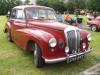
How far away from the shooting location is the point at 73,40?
166 inches

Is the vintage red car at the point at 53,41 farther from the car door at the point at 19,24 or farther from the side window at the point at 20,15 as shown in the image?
the side window at the point at 20,15

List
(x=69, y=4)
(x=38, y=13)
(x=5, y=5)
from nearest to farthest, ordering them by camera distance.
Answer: (x=38, y=13)
(x=5, y=5)
(x=69, y=4)

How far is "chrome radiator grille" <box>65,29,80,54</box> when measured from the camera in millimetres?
4156

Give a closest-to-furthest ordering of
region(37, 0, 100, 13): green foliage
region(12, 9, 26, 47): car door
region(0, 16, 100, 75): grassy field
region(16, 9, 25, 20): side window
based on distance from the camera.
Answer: region(0, 16, 100, 75): grassy field, region(12, 9, 26, 47): car door, region(16, 9, 25, 20): side window, region(37, 0, 100, 13): green foliage

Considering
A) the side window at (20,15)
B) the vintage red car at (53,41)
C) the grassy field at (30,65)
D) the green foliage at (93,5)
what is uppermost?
the green foliage at (93,5)

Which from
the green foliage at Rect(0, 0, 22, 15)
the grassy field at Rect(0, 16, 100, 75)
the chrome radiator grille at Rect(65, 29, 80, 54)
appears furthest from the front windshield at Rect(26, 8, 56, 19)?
the green foliage at Rect(0, 0, 22, 15)

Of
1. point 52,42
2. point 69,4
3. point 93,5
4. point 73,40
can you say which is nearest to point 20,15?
point 52,42

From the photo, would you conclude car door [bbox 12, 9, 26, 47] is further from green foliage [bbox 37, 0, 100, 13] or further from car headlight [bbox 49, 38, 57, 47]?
green foliage [bbox 37, 0, 100, 13]

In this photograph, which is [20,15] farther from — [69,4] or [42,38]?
[69,4]

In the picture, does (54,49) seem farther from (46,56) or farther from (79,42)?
(79,42)

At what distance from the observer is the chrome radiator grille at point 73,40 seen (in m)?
4.16

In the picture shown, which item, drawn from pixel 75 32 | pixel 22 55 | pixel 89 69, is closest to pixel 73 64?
pixel 89 69

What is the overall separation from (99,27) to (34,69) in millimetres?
7981

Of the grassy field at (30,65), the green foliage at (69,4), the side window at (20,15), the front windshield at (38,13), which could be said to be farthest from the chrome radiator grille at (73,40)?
the green foliage at (69,4)
